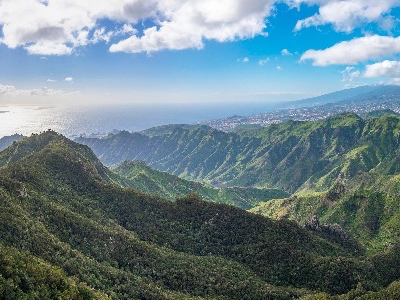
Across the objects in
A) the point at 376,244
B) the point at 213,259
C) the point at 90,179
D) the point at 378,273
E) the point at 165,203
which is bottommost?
the point at 376,244

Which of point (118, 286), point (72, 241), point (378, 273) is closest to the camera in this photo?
point (118, 286)

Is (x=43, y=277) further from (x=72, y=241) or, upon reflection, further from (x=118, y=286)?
(x=72, y=241)

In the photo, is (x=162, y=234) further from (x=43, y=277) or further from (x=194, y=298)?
(x=43, y=277)

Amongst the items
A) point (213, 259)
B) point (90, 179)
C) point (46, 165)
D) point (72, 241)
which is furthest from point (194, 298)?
point (46, 165)

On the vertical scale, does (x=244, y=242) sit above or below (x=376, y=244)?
above

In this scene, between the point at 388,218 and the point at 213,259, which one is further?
the point at 388,218

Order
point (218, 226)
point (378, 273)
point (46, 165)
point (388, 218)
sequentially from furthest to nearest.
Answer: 1. point (388, 218)
2. point (46, 165)
3. point (218, 226)
4. point (378, 273)
